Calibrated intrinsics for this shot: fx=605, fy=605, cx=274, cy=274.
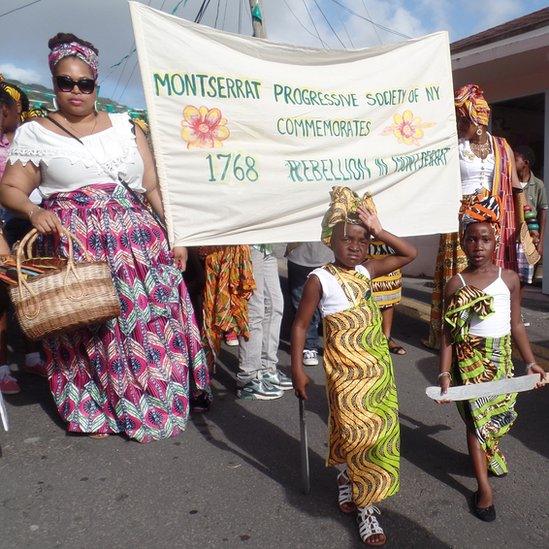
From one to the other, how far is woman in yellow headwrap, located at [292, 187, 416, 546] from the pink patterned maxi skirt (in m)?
1.17

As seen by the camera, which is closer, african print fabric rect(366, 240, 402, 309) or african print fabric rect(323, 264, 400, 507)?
african print fabric rect(323, 264, 400, 507)

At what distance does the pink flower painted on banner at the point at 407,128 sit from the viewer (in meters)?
3.67

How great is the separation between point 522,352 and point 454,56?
5.04 m

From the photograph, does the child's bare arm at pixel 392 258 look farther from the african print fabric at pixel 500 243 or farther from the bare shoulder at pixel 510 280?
the african print fabric at pixel 500 243

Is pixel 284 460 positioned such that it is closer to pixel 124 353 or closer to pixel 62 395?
pixel 124 353

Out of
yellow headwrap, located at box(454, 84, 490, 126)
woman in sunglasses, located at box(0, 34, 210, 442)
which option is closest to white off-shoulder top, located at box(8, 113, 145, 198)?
woman in sunglasses, located at box(0, 34, 210, 442)

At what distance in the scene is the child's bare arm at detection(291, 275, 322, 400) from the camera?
2580 mm

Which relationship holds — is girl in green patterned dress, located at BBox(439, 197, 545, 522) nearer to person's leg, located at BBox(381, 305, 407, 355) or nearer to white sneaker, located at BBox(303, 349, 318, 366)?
white sneaker, located at BBox(303, 349, 318, 366)

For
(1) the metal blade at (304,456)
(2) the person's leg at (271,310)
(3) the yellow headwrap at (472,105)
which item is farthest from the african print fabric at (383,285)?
(1) the metal blade at (304,456)

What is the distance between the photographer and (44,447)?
11.4ft

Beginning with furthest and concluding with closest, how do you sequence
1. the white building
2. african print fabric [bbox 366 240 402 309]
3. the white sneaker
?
the white building → african print fabric [bbox 366 240 402 309] → the white sneaker

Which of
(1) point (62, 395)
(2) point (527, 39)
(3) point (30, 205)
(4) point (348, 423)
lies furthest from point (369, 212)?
(2) point (527, 39)

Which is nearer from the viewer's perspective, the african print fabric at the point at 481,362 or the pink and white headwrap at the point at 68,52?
the african print fabric at the point at 481,362

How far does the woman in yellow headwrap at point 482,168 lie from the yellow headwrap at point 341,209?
1.83 m
